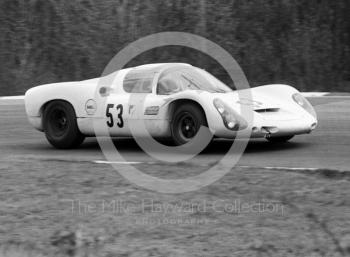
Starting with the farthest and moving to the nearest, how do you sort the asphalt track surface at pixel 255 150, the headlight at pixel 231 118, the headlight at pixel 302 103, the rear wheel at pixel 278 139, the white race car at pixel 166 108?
1. the rear wheel at pixel 278 139
2. the headlight at pixel 302 103
3. the white race car at pixel 166 108
4. the headlight at pixel 231 118
5. the asphalt track surface at pixel 255 150

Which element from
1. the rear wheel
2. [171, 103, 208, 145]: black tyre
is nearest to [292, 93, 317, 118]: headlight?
the rear wheel

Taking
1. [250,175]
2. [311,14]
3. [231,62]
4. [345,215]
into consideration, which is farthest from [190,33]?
[345,215]

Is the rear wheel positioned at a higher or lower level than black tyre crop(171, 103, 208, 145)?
lower

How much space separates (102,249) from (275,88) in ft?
17.1

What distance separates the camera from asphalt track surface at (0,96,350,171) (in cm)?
827

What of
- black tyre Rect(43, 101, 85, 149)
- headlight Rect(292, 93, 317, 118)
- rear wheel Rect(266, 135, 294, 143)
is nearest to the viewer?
headlight Rect(292, 93, 317, 118)

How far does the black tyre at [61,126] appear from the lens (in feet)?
32.4

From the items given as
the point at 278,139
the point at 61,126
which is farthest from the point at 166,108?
the point at 61,126

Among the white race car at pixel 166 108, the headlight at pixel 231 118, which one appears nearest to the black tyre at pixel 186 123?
A: the white race car at pixel 166 108

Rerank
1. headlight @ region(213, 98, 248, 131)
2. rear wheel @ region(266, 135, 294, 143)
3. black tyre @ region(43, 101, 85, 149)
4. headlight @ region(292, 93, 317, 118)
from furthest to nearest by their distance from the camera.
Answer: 1. black tyre @ region(43, 101, 85, 149)
2. rear wheel @ region(266, 135, 294, 143)
3. headlight @ region(292, 93, 317, 118)
4. headlight @ region(213, 98, 248, 131)

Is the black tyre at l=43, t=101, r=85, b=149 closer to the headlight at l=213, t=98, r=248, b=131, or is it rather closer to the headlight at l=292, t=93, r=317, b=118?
the headlight at l=213, t=98, r=248, b=131

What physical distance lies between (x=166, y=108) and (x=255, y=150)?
1.24m

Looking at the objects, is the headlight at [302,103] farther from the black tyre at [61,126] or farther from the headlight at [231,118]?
the black tyre at [61,126]

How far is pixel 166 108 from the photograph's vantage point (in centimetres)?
907
